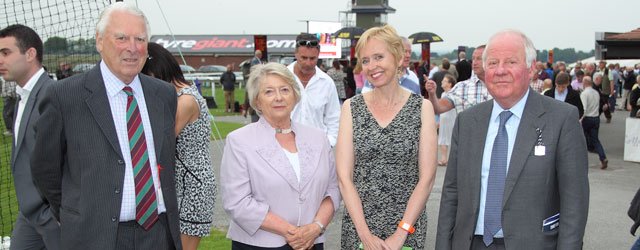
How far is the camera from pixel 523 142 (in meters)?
3.29

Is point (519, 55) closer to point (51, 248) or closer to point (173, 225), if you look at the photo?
point (173, 225)

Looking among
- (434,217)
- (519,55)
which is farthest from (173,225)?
(434,217)

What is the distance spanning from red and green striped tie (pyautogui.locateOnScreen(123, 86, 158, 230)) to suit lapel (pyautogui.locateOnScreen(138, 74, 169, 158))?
0.07 meters

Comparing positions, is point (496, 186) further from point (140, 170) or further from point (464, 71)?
point (464, 71)

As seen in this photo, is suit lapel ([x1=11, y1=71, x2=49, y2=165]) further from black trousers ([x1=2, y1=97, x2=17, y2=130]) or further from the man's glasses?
the man's glasses

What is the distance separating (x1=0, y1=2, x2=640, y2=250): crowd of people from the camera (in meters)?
3.31

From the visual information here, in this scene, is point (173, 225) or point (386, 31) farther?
point (386, 31)

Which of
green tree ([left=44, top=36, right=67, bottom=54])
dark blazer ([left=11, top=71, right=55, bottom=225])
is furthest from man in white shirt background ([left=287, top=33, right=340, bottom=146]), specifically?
green tree ([left=44, top=36, right=67, bottom=54])

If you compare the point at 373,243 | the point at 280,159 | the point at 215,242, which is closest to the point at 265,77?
the point at 280,159

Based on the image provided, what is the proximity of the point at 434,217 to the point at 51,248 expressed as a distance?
5657 millimetres

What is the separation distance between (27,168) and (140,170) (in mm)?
1190

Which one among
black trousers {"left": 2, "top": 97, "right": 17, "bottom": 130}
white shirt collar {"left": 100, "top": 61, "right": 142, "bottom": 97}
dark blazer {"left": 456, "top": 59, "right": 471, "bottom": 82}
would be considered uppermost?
white shirt collar {"left": 100, "top": 61, "right": 142, "bottom": 97}

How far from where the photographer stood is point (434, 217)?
860 cm

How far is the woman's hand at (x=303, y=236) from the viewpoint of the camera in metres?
4.03
